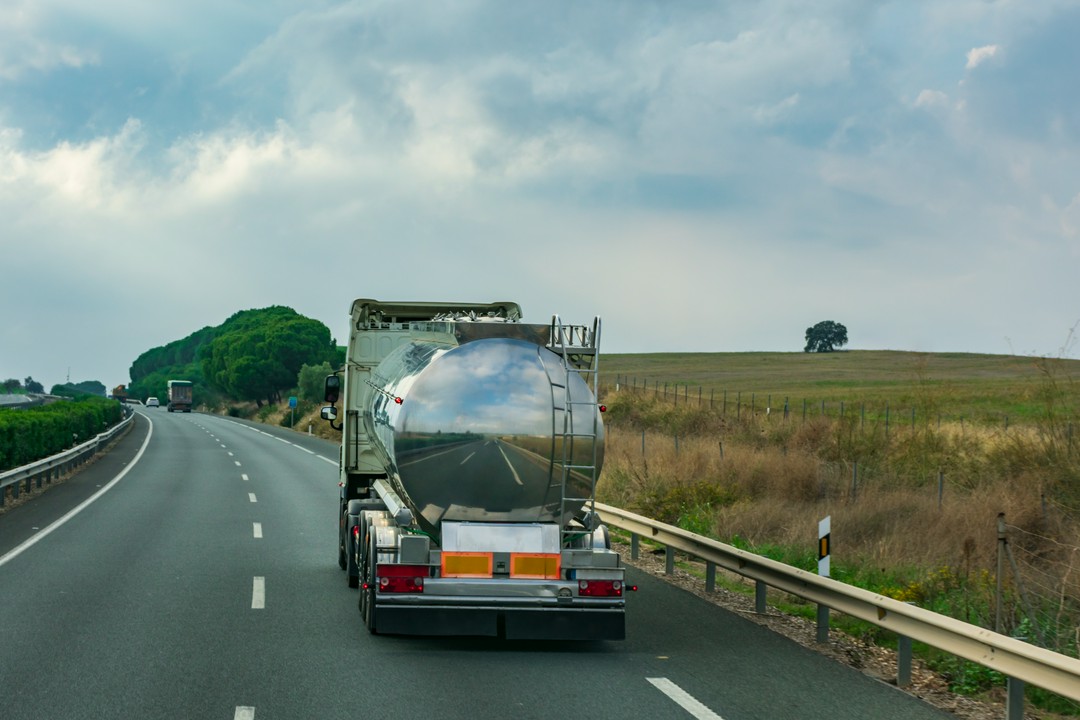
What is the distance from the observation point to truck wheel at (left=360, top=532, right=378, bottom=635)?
1043cm

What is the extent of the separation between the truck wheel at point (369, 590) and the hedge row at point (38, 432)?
1847 cm

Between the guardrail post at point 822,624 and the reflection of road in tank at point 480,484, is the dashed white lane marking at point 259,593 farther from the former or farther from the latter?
the guardrail post at point 822,624

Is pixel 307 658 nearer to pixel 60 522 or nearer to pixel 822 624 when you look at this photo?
pixel 822 624

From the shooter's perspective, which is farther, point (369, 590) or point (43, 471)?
point (43, 471)

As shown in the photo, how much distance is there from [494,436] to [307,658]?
238 centimetres

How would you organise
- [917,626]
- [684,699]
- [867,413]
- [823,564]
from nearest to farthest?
1. [684,699]
2. [917,626]
3. [823,564]
4. [867,413]

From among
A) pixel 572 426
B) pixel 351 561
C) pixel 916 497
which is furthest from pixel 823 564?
pixel 916 497

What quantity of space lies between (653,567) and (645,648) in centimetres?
592

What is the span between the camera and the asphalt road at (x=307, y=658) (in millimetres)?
7957

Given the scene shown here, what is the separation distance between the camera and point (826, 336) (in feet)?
437

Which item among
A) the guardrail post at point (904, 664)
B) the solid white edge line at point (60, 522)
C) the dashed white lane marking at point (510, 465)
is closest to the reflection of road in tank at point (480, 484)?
the dashed white lane marking at point (510, 465)

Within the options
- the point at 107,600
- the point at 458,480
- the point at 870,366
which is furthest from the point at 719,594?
the point at 870,366

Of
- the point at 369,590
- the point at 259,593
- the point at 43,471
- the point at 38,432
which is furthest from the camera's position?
the point at 38,432

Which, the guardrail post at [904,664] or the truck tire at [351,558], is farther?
the truck tire at [351,558]
